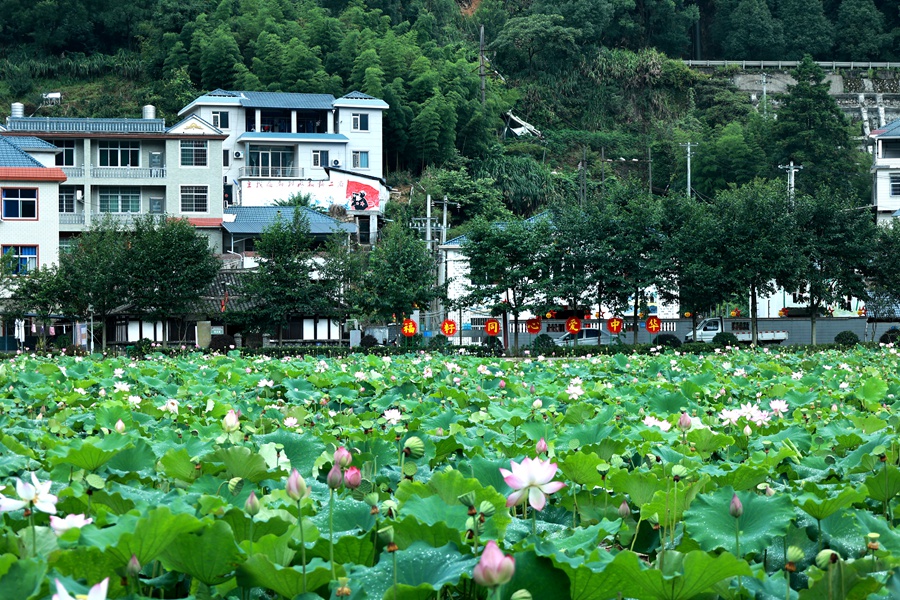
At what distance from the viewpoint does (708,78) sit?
7581 cm

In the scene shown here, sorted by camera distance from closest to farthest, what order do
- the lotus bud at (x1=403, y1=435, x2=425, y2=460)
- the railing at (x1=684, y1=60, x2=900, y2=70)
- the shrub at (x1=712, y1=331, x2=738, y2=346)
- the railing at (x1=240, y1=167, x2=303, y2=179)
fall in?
1. the lotus bud at (x1=403, y1=435, x2=425, y2=460)
2. the shrub at (x1=712, y1=331, x2=738, y2=346)
3. the railing at (x1=240, y1=167, x2=303, y2=179)
4. the railing at (x1=684, y1=60, x2=900, y2=70)

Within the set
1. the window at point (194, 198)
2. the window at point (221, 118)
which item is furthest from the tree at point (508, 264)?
the window at point (221, 118)

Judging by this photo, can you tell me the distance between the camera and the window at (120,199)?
45.8 meters

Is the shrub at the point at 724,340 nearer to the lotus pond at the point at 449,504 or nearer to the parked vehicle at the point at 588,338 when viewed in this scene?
the parked vehicle at the point at 588,338

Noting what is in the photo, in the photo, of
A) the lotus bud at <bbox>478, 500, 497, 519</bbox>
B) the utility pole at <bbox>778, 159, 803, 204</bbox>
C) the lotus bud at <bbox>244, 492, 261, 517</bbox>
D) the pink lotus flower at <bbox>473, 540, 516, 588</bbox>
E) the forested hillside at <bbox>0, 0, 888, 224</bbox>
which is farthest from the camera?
the forested hillside at <bbox>0, 0, 888, 224</bbox>

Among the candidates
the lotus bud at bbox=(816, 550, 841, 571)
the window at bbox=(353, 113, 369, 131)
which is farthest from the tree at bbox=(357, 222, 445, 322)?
the lotus bud at bbox=(816, 550, 841, 571)

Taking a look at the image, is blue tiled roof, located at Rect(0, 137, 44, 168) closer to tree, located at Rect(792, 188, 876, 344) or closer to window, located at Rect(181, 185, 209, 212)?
window, located at Rect(181, 185, 209, 212)

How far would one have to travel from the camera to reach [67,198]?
150ft

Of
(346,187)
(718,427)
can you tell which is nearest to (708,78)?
A: (346,187)

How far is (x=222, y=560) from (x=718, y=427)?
13.3 ft

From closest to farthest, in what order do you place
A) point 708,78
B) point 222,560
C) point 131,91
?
point 222,560
point 131,91
point 708,78

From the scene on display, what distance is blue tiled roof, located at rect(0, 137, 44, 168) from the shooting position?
36.1 m

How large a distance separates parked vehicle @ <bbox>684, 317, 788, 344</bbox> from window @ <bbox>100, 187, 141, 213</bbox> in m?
24.3

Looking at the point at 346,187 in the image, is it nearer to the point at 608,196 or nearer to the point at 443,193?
the point at 443,193
